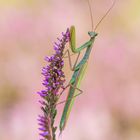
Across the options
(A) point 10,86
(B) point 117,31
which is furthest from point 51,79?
(B) point 117,31

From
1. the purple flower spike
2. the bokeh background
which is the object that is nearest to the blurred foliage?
the bokeh background

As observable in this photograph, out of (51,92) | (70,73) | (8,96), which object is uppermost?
(70,73)

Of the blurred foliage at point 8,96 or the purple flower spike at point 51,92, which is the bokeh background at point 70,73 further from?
the purple flower spike at point 51,92

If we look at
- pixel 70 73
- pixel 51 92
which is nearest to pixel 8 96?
pixel 70 73

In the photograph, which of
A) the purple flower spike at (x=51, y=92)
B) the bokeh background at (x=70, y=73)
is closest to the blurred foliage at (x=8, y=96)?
the bokeh background at (x=70, y=73)

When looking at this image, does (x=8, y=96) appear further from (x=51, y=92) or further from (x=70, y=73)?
(x=51, y=92)

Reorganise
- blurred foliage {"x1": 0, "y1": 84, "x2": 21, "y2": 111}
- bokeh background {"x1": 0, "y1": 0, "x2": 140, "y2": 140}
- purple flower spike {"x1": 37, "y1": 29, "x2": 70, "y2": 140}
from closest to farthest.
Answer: purple flower spike {"x1": 37, "y1": 29, "x2": 70, "y2": 140} < bokeh background {"x1": 0, "y1": 0, "x2": 140, "y2": 140} < blurred foliage {"x1": 0, "y1": 84, "x2": 21, "y2": 111}

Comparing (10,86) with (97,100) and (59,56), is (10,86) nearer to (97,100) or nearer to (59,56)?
(97,100)

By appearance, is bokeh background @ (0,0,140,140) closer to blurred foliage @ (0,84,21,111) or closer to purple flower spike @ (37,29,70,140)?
blurred foliage @ (0,84,21,111)
